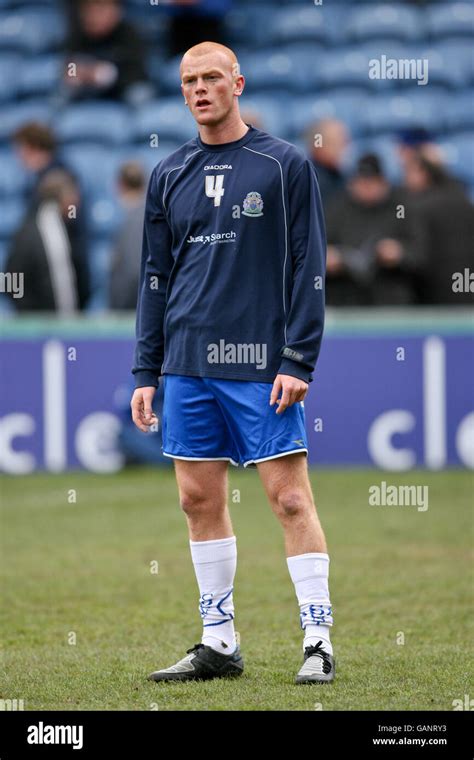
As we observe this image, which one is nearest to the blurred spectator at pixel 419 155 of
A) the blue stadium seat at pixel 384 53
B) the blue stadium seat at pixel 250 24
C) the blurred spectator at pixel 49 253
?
the blue stadium seat at pixel 384 53

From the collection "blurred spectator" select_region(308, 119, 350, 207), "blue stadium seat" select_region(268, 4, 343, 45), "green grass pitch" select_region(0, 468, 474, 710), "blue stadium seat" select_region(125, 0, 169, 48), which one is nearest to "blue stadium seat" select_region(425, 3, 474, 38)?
"blue stadium seat" select_region(268, 4, 343, 45)

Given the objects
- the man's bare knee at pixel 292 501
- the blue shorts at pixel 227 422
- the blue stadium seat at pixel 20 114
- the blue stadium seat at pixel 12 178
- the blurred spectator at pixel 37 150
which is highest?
the blue stadium seat at pixel 20 114

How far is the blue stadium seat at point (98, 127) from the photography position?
47.9 ft

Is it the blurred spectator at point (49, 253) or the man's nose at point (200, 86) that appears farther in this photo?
the blurred spectator at point (49, 253)

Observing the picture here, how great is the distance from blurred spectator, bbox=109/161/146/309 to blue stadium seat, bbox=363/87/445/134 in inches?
129

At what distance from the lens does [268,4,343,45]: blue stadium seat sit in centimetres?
1541

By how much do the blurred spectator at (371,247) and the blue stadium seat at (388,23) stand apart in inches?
147

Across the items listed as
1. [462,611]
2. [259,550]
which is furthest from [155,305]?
[259,550]

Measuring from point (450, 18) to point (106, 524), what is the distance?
7.99 meters

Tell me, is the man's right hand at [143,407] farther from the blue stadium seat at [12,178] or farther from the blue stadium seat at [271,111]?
the blue stadium seat at [12,178]

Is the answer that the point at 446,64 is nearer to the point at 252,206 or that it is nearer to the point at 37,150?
the point at 37,150

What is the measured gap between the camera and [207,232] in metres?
4.93

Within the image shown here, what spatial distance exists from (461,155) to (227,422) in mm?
9650

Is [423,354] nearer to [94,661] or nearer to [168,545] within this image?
[168,545]
